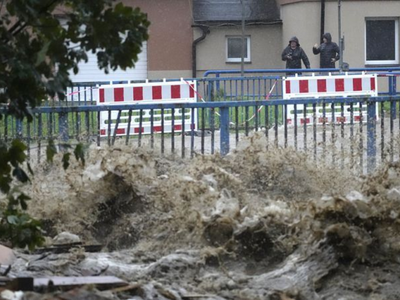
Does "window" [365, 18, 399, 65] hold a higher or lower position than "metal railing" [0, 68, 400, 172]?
higher

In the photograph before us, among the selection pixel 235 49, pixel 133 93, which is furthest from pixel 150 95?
pixel 235 49

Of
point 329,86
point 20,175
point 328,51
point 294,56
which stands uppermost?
point 328,51

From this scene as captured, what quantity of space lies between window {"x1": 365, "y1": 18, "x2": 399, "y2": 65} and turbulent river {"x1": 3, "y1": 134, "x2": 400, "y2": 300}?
28.9 meters

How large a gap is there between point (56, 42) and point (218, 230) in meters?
2.98

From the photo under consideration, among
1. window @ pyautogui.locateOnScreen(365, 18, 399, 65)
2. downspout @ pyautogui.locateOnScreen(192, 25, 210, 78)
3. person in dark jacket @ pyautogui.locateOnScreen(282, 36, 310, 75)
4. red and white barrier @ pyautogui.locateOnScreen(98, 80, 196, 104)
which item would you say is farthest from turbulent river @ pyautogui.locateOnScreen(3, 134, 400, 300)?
window @ pyautogui.locateOnScreen(365, 18, 399, 65)

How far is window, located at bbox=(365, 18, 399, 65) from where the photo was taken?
127 ft

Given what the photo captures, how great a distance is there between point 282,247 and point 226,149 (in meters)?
4.36

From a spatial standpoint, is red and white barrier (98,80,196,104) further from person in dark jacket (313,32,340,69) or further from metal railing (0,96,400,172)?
person in dark jacket (313,32,340,69)

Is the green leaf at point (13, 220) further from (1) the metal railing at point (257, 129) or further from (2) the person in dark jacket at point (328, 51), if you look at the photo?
(2) the person in dark jacket at point (328, 51)

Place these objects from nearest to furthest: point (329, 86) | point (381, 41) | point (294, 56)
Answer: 1. point (329, 86)
2. point (294, 56)
3. point (381, 41)

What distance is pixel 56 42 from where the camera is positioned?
5488mm

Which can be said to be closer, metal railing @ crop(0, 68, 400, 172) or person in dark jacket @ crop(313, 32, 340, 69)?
metal railing @ crop(0, 68, 400, 172)

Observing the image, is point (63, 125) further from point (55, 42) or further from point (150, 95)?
point (150, 95)

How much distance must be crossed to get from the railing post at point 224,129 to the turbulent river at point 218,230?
159 centimetres
